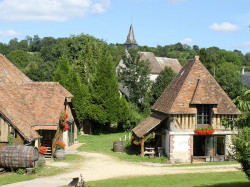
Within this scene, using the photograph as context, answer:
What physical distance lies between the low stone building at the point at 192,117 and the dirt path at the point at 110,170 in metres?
2.68

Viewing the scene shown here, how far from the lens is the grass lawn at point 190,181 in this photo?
1361cm

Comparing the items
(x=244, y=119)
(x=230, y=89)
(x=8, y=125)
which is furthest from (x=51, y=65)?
(x=244, y=119)

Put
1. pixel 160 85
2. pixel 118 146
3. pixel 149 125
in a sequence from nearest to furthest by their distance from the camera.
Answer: pixel 149 125 → pixel 118 146 → pixel 160 85

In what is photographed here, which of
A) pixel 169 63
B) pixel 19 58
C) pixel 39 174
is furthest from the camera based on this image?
pixel 19 58

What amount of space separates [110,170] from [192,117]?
305 inches

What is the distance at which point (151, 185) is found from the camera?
1359 cm

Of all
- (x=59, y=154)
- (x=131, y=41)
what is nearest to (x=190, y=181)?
(x=59, y=154)

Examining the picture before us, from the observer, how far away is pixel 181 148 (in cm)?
2220

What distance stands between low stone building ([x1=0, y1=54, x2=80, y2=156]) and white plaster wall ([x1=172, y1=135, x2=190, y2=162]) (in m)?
9.00

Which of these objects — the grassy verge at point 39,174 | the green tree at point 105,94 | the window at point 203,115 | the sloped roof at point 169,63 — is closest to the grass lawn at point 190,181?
the grassy verge at point 39,174

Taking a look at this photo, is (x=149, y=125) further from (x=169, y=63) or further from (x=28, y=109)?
(x=169, y=63)

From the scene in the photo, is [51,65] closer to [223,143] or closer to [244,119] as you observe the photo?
[223,143]

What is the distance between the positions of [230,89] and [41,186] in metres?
Answer: 30.7

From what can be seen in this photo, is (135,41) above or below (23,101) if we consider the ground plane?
above
